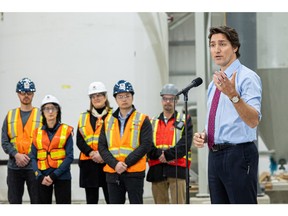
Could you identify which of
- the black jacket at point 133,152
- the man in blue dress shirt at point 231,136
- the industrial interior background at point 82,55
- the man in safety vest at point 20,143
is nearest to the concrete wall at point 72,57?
the industrial interior background at point 82,55

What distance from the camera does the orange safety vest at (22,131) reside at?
233 inches

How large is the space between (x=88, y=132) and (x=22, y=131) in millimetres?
618

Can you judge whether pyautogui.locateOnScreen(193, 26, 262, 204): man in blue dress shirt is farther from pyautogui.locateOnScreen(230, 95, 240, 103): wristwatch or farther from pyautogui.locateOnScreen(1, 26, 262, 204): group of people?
pyautogui.locateOnScreen(230, 95, 240, 103): wristwatch

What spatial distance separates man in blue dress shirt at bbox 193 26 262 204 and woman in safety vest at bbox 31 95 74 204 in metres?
2.29

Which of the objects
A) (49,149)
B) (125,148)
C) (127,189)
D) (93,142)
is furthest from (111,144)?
(49,149)

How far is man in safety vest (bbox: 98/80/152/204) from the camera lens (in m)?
5.21

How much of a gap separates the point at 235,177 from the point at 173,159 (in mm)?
2356

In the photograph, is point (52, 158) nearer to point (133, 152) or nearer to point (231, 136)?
point (133, 152)

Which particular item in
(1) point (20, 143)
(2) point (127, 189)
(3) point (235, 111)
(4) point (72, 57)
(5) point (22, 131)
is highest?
(4) point (72, 57)

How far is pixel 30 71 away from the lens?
7398 millimetres

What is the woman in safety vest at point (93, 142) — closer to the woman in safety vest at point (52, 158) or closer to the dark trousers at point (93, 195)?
the dark trousers at point (93, 195)

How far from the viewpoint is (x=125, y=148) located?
527 centimetres

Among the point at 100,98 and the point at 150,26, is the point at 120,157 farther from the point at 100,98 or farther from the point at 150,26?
the point at 150,26

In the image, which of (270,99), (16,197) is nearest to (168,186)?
(16,197)
